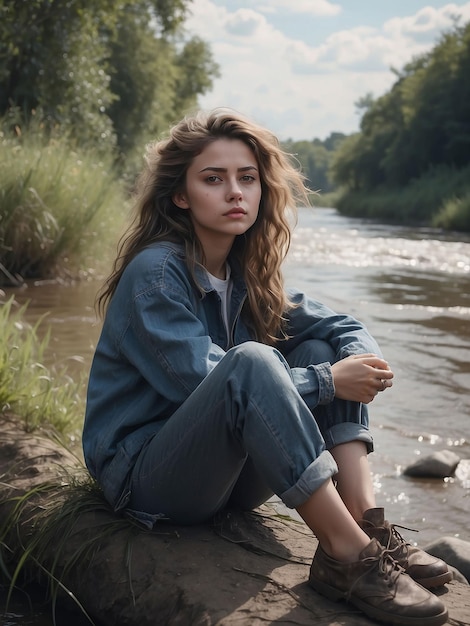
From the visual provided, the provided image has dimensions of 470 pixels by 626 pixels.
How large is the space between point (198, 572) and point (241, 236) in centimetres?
110

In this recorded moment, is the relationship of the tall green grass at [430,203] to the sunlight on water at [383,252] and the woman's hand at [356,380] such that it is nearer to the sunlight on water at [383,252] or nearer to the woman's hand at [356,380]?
the sunlight on water at [383,252]

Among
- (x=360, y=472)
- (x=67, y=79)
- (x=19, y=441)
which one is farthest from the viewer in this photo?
(x=67, y=79)

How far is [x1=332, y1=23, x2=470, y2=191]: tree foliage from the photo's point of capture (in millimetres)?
38188

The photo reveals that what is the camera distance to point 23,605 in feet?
8.24

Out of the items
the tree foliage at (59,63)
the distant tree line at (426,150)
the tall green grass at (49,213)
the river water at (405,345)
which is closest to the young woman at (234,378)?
the river water at (405,345)

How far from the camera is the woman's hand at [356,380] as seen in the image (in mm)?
2447

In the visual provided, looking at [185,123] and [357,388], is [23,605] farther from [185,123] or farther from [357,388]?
[185,123]

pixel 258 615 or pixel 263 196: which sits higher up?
pixel 263 196

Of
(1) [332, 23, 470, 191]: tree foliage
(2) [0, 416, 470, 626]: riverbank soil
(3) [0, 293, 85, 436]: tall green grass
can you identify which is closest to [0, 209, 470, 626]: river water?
(2) [0, 416, 470, 626]: riverbank soil

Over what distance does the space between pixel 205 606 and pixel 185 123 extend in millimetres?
1416

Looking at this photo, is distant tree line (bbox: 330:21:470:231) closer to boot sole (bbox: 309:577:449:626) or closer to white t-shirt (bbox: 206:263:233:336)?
white t-shirt (bbox: 206:263:233:336)

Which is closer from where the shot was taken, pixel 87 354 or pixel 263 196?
pixel 263 196

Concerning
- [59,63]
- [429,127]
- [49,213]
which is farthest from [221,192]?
[429,127]

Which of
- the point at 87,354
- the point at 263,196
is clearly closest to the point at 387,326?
the point at 87,354
